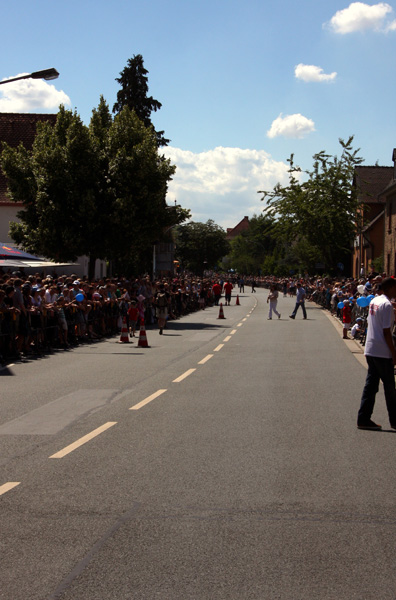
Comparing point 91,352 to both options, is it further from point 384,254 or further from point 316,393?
point 384,254

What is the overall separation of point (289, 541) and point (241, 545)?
31 centimetres

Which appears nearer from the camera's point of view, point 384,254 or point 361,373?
point 361,373

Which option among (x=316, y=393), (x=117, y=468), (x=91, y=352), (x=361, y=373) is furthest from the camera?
(x=91, y=352)

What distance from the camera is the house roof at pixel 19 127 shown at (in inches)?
1948

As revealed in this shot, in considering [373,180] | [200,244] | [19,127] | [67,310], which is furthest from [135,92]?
[200,244]

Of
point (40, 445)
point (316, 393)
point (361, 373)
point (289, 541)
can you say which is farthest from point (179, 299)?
point (289, 541)

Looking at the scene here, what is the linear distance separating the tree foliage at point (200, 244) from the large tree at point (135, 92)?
62.3 m

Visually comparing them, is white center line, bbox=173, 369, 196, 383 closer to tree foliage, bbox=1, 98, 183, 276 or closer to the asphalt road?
the asphalt road

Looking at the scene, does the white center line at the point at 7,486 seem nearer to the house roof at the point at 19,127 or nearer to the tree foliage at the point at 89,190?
the tree foliage at the point at 89,190

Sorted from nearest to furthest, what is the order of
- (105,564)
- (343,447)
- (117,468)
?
(105,564) → (117,468) → (343,447)

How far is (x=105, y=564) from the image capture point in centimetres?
423

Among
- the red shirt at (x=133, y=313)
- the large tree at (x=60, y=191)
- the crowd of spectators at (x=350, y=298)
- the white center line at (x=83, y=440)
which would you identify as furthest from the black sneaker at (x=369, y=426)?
the large tree at (x=60, y=191)

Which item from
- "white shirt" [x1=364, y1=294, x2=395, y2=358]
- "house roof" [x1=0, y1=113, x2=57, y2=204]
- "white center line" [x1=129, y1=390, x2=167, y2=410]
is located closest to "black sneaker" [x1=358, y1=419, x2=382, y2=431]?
"white shirt" [x1=364, y1=294, x2=395, y2=358]

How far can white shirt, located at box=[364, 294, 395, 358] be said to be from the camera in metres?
8.41
